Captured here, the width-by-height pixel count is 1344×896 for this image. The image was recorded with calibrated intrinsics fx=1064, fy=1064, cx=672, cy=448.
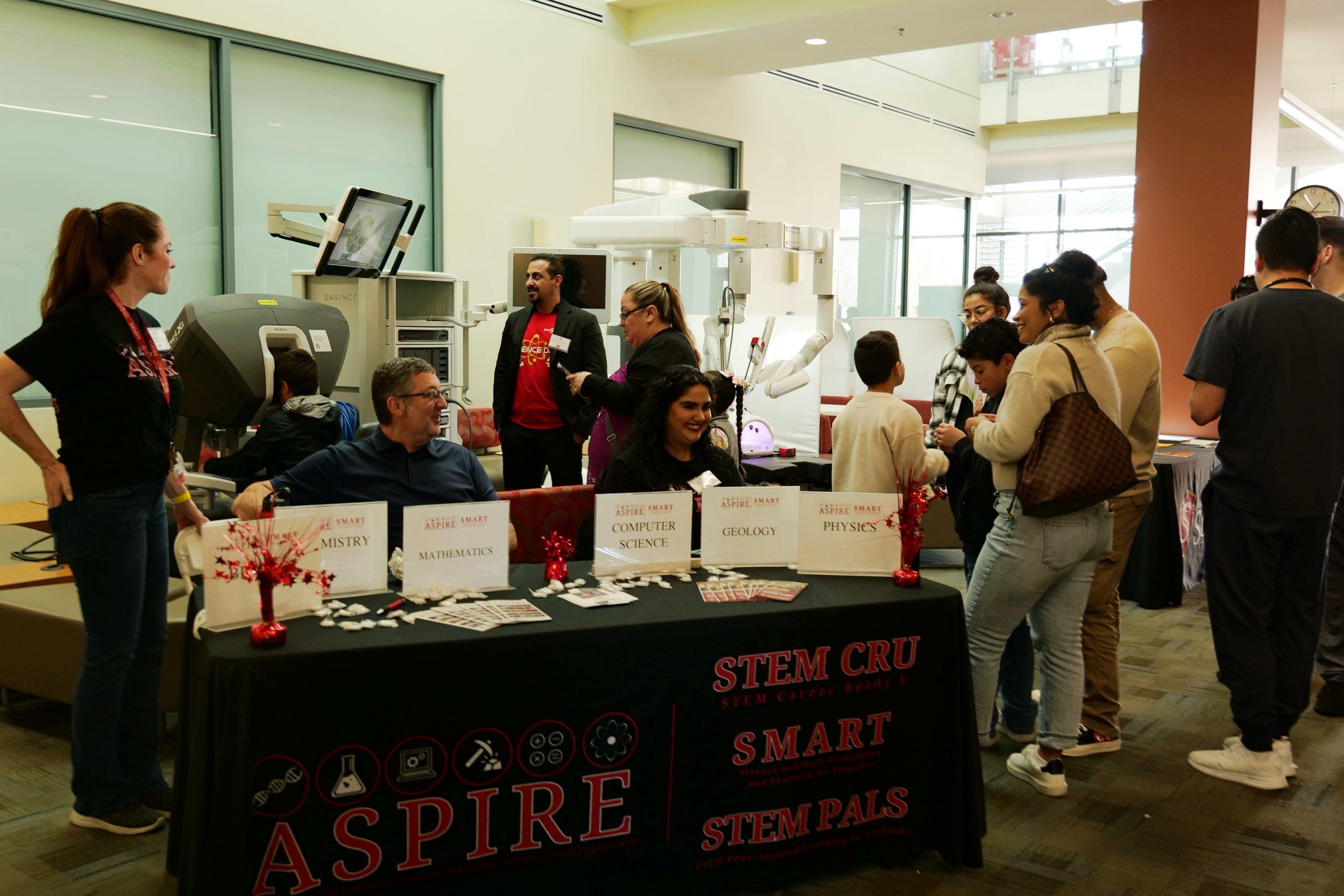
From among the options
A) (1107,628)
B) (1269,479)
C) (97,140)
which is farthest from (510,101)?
(1269,479)

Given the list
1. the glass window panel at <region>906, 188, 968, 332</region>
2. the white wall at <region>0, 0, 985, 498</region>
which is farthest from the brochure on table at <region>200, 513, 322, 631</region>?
the glass window panel at <region>906, 188, 968, 332</region>

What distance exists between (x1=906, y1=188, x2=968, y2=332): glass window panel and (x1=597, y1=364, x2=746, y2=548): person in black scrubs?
9.06 m

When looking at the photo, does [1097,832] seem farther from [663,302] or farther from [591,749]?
[663,302]

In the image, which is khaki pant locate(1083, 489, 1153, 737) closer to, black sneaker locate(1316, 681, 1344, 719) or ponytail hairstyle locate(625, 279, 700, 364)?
black sneaker locate(1316, 681, 1344, 719)

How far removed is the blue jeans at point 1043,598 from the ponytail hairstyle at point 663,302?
4.60ft

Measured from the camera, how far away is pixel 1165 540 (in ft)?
15.4

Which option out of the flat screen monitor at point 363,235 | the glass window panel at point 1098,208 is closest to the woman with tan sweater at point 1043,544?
the flat screen monitor at point 363,235

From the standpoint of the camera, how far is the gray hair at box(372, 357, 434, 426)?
8.78 feet

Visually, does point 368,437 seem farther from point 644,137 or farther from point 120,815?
point 644,137

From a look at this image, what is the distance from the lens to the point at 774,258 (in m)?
9.18

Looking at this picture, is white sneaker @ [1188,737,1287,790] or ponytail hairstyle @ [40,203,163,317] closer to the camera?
ponytail hairstyle @ [40,203,163,317]

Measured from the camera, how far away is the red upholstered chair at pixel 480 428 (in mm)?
6070

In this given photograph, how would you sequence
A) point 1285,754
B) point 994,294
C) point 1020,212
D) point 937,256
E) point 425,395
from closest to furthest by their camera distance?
point 425,395 → point 1285,754 → point 994,294 → point 937,256 → point 1020,212

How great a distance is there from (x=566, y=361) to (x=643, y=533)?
1.91 m
